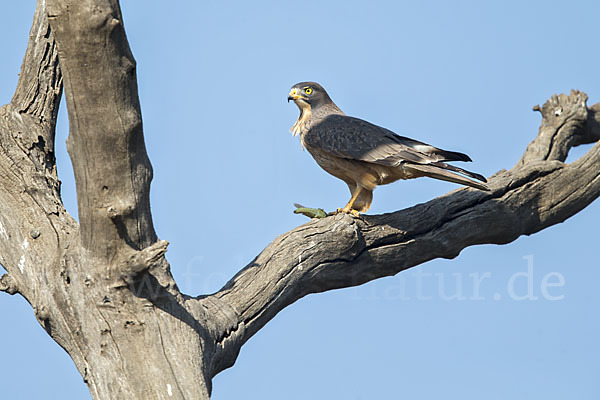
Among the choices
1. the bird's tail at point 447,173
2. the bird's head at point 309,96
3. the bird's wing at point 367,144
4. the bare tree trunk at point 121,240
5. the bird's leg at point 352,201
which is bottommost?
the bare tree trunk at point 121,240

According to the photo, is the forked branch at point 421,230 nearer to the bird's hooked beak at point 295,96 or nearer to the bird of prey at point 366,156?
the bird of prey at point 366,156

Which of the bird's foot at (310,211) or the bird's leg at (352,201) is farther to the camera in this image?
the bird's leg at (352,201)

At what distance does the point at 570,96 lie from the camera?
7.08 metres

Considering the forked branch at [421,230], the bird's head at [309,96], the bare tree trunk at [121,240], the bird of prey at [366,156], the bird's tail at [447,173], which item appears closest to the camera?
the bare tree trunk at [121,240]

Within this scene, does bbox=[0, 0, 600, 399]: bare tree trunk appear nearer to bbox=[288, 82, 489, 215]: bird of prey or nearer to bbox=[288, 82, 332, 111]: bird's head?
bbox=[288, 82, 489, 215]: bird of prey

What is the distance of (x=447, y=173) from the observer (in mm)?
5176

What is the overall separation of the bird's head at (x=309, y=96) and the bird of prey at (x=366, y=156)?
292 millimetres

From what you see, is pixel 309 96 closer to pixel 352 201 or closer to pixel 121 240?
pixel 352 201

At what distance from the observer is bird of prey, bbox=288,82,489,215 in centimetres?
531

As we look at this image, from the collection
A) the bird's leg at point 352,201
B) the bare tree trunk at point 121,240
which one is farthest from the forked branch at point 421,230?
the bird's leg at point 352,201

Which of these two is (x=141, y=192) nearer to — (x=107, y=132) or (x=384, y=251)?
(x=107, y=132)

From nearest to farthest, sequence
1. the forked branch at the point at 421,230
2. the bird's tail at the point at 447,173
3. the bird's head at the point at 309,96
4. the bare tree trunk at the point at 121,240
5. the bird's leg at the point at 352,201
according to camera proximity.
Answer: the bare tree trunk at the point at 121,240 < the forked branch at the point at 421,230 < the bird's tail at the point at 447,173 < the bird's leg at the point at 352,201 < the bird's head at the point at 309,96

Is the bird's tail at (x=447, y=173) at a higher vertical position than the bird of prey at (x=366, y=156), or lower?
lower

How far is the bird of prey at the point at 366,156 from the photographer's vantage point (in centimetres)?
531
